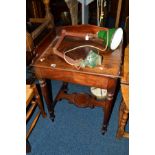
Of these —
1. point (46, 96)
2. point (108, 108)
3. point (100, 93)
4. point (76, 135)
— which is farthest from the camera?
point (100, 93)

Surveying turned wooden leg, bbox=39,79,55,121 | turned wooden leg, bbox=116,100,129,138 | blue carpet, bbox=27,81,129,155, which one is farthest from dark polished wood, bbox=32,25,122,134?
blue carpet, bbox=27,81,129,155

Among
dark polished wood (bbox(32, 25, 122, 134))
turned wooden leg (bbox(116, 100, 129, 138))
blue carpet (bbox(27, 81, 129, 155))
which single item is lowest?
blue carpet (bbox(27, 81, 129, 155))

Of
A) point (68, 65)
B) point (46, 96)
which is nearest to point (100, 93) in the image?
point (46, 96)

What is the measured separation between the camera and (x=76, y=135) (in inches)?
61.8

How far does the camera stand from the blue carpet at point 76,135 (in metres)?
1.47

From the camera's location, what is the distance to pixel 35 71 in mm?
1258

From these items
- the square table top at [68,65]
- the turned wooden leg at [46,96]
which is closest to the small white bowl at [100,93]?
the turned wooden leg at [46,96]

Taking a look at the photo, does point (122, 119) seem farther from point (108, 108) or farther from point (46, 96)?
point (46, 96)

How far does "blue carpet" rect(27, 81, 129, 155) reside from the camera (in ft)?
4.82

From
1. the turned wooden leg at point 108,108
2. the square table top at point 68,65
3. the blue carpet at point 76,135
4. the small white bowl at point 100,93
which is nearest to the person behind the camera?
the square table top at point 68,65

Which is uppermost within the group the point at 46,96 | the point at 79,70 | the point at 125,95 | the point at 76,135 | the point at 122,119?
the point at 79,70

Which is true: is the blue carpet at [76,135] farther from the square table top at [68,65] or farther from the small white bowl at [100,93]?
the square table top at [68,65]

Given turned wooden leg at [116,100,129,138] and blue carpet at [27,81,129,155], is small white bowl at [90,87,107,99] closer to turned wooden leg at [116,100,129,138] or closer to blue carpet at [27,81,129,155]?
blue carpet at [27,81,129,155]
